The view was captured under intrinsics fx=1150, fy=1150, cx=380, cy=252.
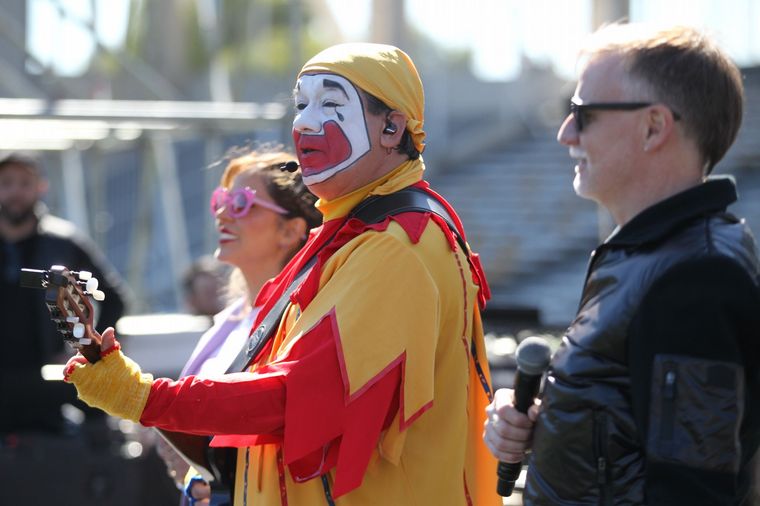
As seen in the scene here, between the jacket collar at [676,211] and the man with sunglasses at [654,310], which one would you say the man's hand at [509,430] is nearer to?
the man with sunglasses at [654,310]

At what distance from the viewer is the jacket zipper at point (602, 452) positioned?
205 centimetres

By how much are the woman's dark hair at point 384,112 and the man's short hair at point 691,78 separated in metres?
0.78

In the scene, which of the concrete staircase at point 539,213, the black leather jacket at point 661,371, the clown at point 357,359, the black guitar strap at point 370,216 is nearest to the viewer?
the black leather jacket at point 661,371

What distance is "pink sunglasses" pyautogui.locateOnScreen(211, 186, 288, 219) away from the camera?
350 cm

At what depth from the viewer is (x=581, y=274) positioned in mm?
12867

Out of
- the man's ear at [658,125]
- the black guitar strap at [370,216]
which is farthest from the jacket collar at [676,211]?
the black guitar strap at [370,216]

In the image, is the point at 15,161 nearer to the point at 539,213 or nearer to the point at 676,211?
the point at 676,211

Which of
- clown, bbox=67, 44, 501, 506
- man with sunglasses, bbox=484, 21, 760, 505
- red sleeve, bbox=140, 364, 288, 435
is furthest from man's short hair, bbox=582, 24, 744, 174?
red sleeve, bbox=140, 364, 288, 435

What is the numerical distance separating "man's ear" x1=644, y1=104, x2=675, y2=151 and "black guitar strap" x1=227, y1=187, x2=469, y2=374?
2.37 feet

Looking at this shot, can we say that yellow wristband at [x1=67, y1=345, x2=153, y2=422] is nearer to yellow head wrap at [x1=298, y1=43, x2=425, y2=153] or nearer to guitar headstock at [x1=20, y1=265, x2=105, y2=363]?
guitar headstock at [x1=20, y1=265, x2=105, y2=363]

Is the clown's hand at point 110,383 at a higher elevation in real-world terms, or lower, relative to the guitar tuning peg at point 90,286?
lower

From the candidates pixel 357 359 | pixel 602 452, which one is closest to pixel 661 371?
pixel 602 452

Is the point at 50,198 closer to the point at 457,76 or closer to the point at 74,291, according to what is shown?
the point at 74,291

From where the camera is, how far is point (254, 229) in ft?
11.5
